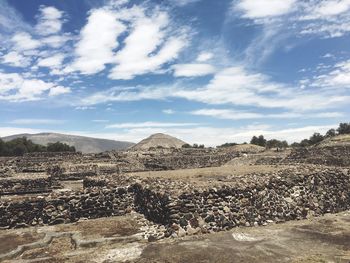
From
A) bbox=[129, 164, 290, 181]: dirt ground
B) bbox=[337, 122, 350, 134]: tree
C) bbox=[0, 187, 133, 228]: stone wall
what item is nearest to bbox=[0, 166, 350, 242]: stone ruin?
bbox=[0, 187, 133, 228]: stone wall

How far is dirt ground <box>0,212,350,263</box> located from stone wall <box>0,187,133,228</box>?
586mm

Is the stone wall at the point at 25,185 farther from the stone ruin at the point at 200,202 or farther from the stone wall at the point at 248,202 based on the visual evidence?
the stone wall at the point at 248,202

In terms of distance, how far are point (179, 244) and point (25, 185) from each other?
17355 millimetres

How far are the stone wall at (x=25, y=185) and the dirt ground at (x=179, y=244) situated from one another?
1208cm

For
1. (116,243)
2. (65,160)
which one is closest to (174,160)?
(65,160)

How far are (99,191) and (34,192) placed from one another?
1094 cm

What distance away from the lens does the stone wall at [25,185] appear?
2388 cm

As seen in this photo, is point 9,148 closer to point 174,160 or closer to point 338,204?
point 174,160

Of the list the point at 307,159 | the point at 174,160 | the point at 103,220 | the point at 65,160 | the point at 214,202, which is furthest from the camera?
the point at 174,160

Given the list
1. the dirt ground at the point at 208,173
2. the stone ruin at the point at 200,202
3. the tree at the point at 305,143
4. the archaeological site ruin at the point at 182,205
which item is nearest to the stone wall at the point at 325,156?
the dirt ground at the point at 208,173

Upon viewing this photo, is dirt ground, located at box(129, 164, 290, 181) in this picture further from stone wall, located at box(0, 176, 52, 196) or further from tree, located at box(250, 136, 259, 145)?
tree, located at box(250, 136, 259, 145)

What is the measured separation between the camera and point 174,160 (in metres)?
49.3

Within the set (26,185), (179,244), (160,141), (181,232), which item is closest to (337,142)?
(26,185)

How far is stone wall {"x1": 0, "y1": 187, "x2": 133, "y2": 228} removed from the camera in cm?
1309
